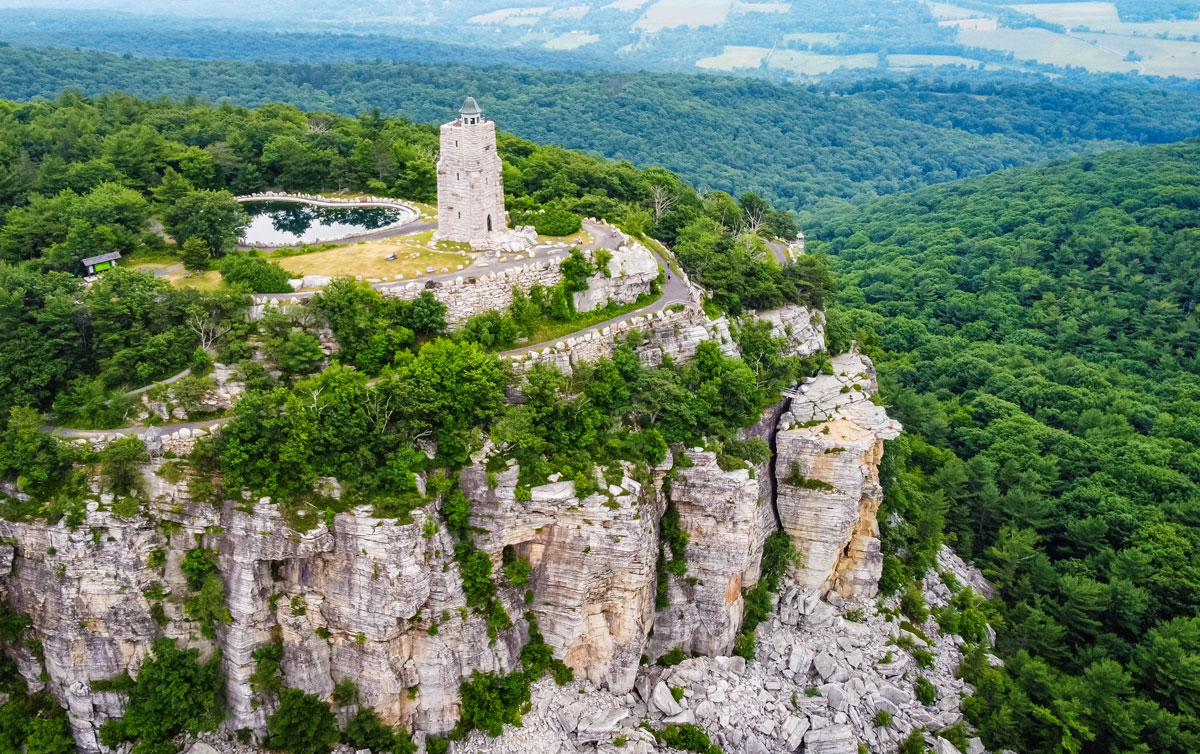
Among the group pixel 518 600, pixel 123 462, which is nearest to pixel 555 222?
pixel 518 600

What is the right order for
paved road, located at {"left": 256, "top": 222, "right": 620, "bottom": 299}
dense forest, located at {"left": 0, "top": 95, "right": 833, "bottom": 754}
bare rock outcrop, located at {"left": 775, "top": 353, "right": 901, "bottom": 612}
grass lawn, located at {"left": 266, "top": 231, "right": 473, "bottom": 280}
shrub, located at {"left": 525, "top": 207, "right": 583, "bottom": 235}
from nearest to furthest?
dense forest, located at {"left": 0, "top": 95, "right": 833, "bottom": 754} < paved road, located at {"left": 256, "top": 222, "right": 620, "bottom": 299} < bare rock outcrop, located at {"left": 775, "top": 353, "right": 901, "bottom": 612} < grass lawn, located at {"left": 266, "top": 231, "right": 473, "bottom": 280} < shrub, located at {"left": 525, "top": 207, "right": 583, "bottom": 235}

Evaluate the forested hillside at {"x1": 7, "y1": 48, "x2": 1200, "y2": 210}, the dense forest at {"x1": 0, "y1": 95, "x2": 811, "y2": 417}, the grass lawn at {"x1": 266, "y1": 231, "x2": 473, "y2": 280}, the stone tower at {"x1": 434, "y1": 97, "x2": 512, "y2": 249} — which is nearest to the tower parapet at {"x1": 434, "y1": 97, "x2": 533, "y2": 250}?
the stone tower at {"x1": 434, "y1": 97, "x2": 512, "y2": 249}

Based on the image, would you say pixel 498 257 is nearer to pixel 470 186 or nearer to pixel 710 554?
pixel 470 186

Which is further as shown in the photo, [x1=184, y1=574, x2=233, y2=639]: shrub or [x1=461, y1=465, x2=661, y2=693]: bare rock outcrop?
[x1=461, y1=465, x2=661, y2=693]: bare rock outcrop

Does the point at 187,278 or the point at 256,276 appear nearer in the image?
the point at 256,276

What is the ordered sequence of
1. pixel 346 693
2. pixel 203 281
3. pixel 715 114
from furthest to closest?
pixel 715 114
pixel 203 281
pixel 346 693

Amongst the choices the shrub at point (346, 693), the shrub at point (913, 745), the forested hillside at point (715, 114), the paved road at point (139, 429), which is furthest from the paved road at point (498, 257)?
the forested hillside at point (715, 114)

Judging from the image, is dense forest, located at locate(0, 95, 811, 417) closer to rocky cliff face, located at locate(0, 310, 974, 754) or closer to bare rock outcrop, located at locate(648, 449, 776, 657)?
rocky cliff face, located at locate(0, 310, 974, 754)
